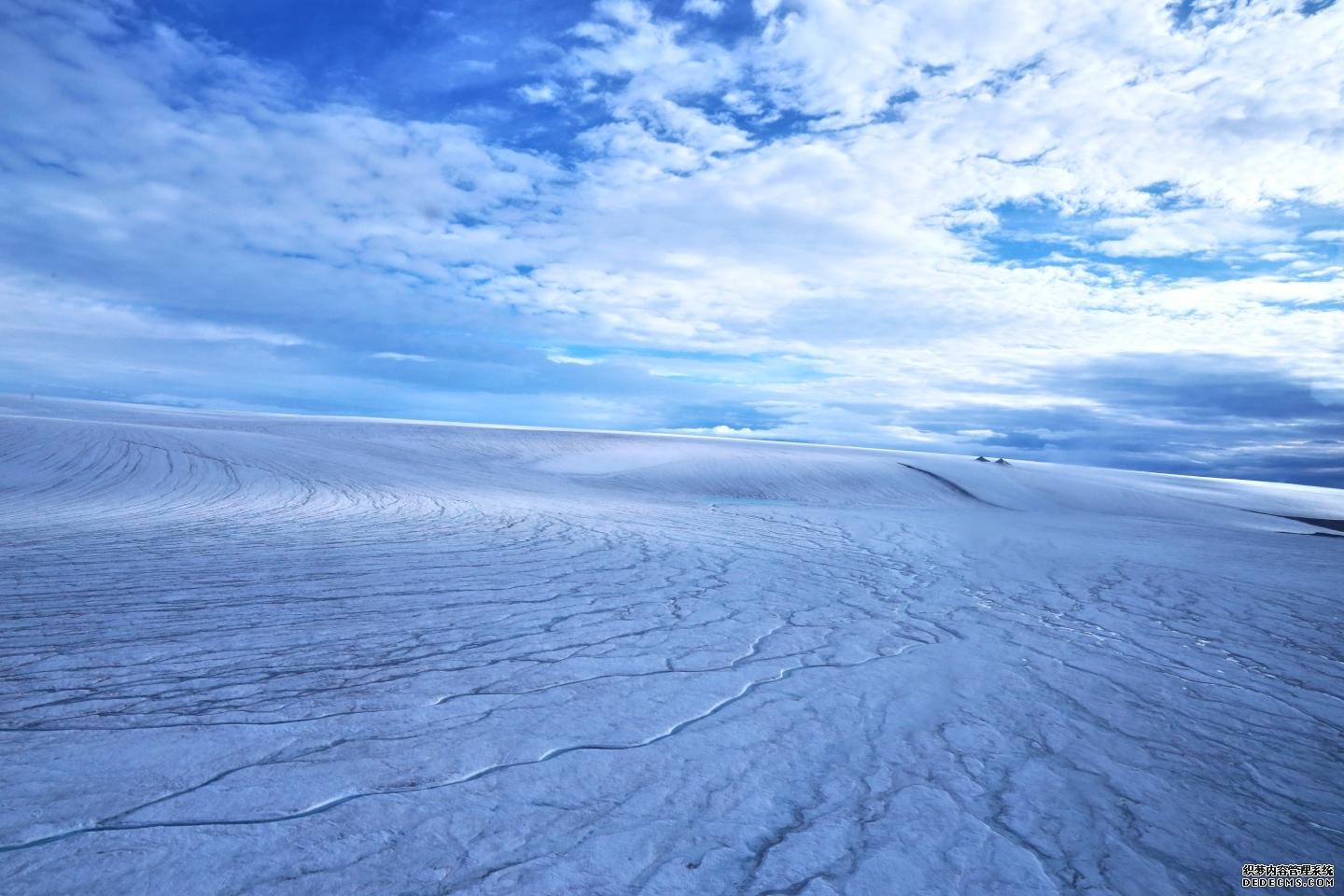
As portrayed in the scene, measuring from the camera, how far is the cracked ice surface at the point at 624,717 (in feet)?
6.30

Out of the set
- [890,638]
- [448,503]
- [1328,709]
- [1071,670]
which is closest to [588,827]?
[890,638]

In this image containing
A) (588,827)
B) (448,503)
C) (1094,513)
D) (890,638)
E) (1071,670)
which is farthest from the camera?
(1094,513)

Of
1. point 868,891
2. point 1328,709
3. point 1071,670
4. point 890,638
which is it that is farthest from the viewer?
point 890,638

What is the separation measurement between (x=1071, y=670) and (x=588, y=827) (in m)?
3.15

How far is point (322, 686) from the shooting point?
2.92 metres

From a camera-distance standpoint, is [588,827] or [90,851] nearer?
[90,851]

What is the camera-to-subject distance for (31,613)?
3.63 metres

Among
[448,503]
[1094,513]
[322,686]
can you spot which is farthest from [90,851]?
[1094,513]

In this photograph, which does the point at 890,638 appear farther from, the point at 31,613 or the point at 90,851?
the point at 31,613

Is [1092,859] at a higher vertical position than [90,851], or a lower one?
lower

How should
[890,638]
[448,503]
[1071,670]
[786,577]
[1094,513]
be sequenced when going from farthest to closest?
[1094,513] → [448,503] → [786,577] → [890,638] → [1071,670]

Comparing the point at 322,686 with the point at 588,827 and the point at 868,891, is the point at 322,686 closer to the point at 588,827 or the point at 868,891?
the point at 588,827

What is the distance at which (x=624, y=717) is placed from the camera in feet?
9.29

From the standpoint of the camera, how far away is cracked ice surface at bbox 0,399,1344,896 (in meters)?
1.92
